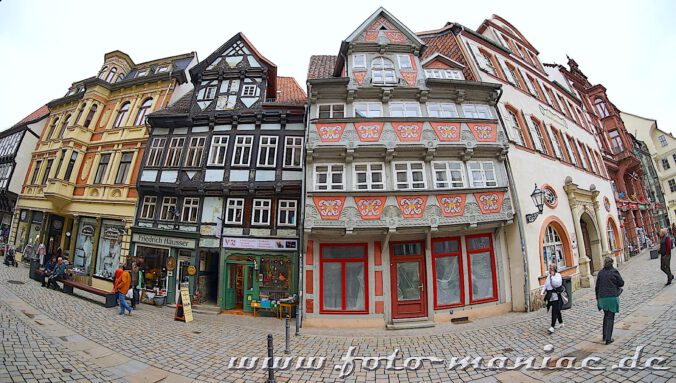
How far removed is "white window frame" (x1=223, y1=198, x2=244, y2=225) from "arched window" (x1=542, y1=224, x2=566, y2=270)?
14.4 m

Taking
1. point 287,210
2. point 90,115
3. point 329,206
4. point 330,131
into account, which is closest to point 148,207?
point 287,210

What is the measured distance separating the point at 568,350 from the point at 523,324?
2.65 metres

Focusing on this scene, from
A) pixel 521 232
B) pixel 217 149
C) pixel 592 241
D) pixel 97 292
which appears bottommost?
pixel 97 292

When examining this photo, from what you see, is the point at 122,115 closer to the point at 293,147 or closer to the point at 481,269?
the point at 293,147

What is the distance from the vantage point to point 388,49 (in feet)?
42.5

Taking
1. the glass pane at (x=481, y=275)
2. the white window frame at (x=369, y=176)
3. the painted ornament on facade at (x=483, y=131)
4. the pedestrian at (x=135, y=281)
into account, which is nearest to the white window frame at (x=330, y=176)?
the white window frame at (x=369, y=176)

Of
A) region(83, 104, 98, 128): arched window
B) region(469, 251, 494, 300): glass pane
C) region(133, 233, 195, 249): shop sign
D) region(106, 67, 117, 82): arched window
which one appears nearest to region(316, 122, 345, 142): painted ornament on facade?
region(469, 251, 494, 300): glass pane

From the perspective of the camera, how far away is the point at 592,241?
619 inches

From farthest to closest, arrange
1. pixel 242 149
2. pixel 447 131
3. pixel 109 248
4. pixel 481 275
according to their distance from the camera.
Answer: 1. pixel 109 248
2. pixel 242 149
3. pixel 447 131
4. pixel 481 275

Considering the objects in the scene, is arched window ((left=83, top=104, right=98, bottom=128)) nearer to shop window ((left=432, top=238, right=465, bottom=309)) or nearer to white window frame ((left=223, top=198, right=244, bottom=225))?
white window frame ((left=223, top=198, right=244, bottom=225))

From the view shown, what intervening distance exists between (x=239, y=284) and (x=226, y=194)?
447 centimetres

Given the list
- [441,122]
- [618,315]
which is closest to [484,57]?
[441,122]

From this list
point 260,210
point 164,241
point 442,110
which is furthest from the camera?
point 164,241

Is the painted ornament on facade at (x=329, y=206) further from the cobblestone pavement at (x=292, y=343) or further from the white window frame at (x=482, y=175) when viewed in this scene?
the white window frame at (x=482, y=175)
